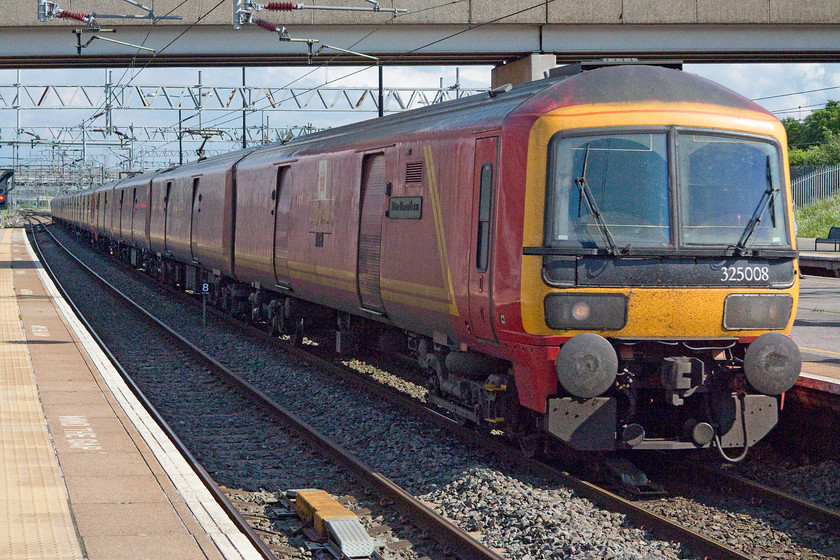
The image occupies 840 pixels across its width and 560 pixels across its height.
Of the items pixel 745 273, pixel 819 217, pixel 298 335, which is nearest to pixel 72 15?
pixel 298 335

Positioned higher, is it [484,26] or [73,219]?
[484,26]

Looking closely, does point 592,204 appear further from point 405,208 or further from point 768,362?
point 405,208

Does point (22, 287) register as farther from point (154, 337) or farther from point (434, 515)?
point (434, 515)

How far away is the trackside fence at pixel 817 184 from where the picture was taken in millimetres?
40625

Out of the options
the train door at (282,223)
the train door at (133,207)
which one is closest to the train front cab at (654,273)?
the train door at (282,223)

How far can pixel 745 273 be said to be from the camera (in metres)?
8.15

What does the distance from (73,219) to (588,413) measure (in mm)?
63030

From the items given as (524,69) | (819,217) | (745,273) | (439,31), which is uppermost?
(439,31)

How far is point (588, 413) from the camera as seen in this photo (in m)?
7.92

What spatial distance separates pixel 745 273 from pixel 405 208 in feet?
12.4

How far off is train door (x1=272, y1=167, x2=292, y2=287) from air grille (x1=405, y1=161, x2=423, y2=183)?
507 centimetres

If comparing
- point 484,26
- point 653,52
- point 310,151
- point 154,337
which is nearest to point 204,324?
point 154,337

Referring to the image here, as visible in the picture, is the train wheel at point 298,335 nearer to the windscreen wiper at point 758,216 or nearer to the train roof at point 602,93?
the train roof at point 602,93

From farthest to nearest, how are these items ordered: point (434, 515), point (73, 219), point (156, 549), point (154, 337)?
point (73, 219)
point (154, 337)
point (434, 515)
point (156, 549)
